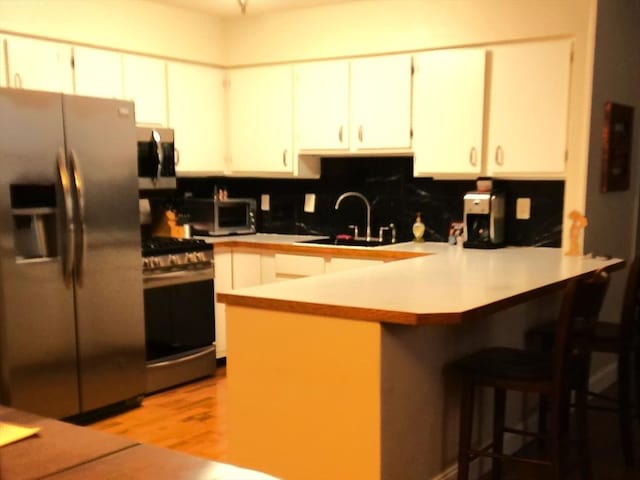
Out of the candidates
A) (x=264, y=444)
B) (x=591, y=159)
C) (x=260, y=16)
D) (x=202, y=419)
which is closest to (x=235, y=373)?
(x=264, y=444)

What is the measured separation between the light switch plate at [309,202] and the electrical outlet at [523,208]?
156 centimetres

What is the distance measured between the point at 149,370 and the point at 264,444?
5.73 ft

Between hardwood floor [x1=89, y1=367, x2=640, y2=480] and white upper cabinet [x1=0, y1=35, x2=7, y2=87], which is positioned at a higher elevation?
white upper cabinet [x1=0, y1=35, x2=7, y2=87]

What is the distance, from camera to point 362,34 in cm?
444

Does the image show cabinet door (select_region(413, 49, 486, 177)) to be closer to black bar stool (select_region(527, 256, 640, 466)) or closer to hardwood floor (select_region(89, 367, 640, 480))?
black bar stool (select_region(527, 256, 640, 466))

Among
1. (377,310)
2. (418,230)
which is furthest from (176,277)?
(377,310)

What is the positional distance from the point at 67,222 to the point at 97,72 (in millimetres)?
1194

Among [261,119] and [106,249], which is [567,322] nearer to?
[106,249]

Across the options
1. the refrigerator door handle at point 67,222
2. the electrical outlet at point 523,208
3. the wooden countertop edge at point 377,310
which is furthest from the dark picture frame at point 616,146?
the refrigerator door handle at point 67,222

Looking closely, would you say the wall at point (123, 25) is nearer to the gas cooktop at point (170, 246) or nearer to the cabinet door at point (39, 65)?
the cabinet door at point (39, 65)

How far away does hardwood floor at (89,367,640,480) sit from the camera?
311cm

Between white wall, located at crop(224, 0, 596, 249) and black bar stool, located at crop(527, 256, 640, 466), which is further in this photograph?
white wall, located at crop(224, 0, 596, 249)

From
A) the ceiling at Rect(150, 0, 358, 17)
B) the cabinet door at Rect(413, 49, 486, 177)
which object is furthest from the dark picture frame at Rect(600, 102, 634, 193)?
the ceiling at Rect(150, 0, 358, 17)

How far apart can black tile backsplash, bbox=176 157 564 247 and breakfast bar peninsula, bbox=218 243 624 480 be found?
4.67 ft
